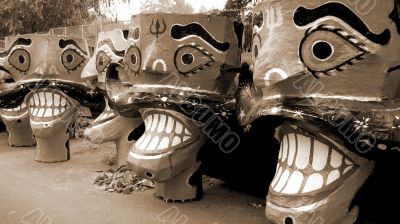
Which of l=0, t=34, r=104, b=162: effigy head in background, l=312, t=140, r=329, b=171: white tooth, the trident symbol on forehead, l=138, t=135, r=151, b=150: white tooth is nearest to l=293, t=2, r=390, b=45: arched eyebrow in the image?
l=312, t=140, r=329, b=171: white tooth

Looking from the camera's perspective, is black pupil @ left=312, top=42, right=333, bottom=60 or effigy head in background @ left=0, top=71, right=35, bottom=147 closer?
black pupil @ left=312, top=42, right=333, bottom=60

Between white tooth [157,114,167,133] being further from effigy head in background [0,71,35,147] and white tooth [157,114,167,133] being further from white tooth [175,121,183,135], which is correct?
effigy head in background [0,71,35,147]

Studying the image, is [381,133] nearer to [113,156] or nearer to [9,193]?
[9,193]

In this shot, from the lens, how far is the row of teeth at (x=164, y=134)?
9.68ft

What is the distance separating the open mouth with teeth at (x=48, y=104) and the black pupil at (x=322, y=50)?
320 centimetres

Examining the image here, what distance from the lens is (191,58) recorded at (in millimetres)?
2939

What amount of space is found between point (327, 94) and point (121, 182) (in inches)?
89.4

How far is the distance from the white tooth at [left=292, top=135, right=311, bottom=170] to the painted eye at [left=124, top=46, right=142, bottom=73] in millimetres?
1385

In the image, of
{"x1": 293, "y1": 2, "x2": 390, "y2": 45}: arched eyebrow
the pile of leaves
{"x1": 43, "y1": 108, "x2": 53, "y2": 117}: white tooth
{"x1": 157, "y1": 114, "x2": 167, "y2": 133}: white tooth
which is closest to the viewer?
{"x1": 293, "y1": 2, "x2": 390, "y2": 45}: arched eyebrow

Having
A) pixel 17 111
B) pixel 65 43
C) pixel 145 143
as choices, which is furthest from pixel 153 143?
pixel 17 111

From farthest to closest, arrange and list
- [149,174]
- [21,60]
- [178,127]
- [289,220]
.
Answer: [21,60] < [178,127] < [149,174] < [289,220]

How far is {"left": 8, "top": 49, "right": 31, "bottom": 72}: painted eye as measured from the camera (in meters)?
4.55

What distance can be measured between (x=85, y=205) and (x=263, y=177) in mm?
1350

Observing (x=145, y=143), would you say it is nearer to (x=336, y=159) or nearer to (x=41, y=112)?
(x=336, y=159)
